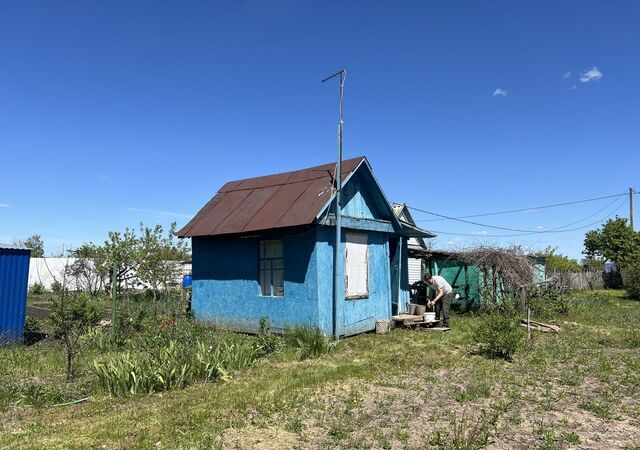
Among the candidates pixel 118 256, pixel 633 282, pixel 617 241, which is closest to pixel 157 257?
pixel 118 256

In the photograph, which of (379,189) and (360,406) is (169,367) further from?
(379,189)

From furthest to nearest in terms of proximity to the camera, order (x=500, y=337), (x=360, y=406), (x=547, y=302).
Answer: (x=547, y=302)
(x=500, y=337)
(x=360, y=406)

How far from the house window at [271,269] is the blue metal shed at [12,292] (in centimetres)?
545

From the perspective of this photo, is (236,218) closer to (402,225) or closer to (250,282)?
(250,282)

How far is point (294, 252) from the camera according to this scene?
12.1 meters

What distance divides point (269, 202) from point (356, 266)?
2.88 metres

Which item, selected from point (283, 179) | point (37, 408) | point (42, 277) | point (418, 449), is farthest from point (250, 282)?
point (42, 277)

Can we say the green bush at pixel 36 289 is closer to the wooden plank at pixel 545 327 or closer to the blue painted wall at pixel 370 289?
the blue painted wall at pixel 370 289

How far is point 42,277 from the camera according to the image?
33.5 m

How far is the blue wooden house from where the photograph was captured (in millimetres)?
11828

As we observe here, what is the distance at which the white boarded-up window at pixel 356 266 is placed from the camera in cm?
1281

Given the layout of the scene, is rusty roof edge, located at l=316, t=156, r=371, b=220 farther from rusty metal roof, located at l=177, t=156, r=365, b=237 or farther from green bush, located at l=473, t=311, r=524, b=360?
green bush, located at l=473, t=311, r=524, b=360

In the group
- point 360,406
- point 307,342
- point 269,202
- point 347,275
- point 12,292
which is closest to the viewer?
point 360,406

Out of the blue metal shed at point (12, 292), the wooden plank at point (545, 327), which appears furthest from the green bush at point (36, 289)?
the wooden plank at point (545, 327)
